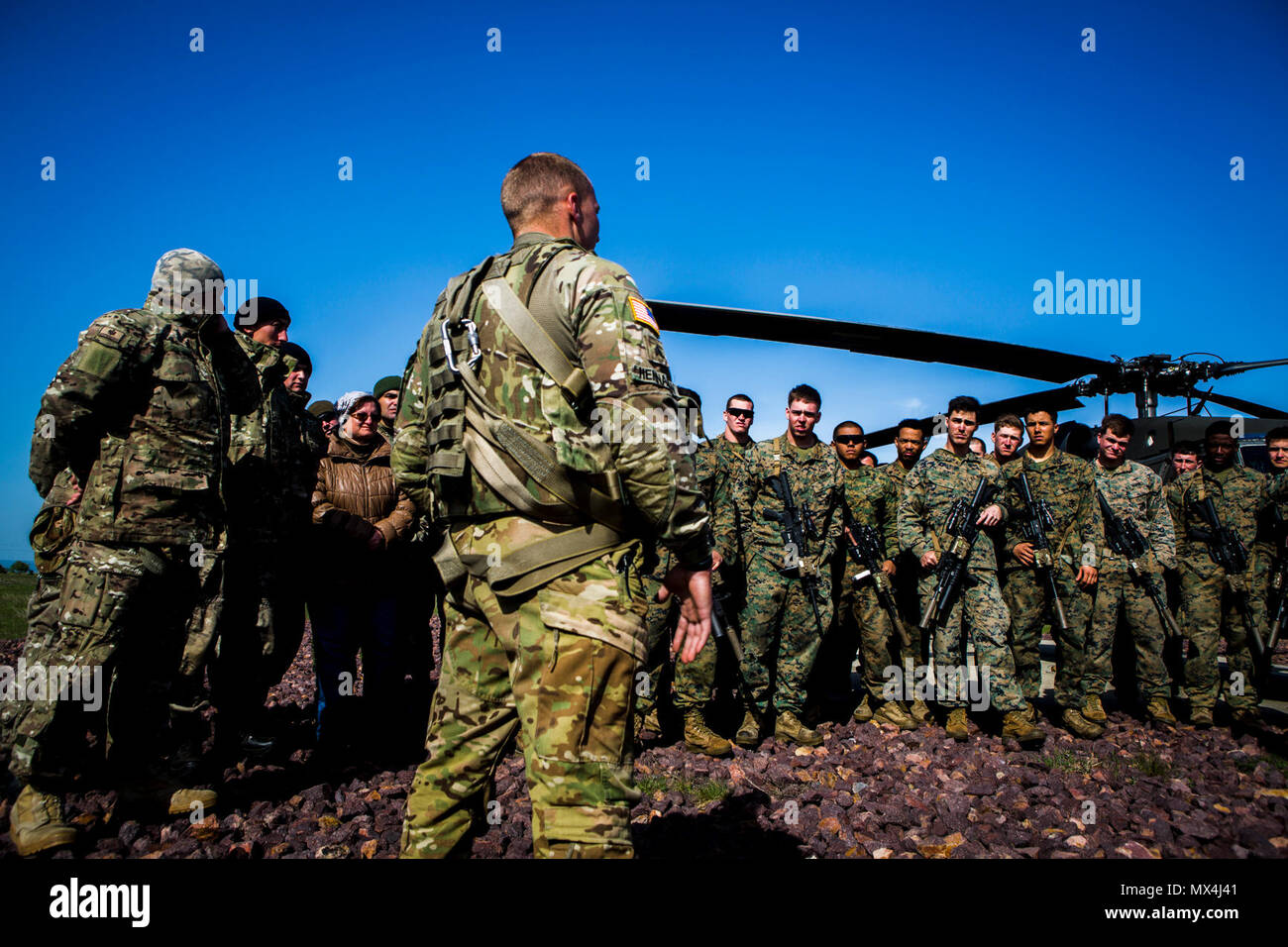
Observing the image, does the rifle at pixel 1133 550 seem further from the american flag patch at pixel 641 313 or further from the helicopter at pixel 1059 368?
the american flag patch at pixel 641 313

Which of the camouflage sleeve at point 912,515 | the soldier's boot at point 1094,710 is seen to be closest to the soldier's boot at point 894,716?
the camouflage sleeve at point 912,515

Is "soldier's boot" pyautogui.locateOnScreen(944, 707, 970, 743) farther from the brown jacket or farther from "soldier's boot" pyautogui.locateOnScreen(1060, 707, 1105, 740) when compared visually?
the brown jacket

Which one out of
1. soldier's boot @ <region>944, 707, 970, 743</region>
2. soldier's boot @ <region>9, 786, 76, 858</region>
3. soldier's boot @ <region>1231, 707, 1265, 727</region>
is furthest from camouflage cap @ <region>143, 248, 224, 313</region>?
soldier's boot @ <region>1231, 707, 1265, 727</region>

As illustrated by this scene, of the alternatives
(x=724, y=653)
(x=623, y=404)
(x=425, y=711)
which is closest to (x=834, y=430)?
(x=724, y=653)

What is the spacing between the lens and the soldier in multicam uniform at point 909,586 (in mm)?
5547

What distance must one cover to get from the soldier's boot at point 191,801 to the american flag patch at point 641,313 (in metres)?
3.19

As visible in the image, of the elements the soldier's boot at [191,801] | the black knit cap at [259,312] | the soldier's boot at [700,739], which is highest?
the black knit cap at [259,312]

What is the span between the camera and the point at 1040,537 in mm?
5512

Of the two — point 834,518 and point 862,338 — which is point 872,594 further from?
point 862,338

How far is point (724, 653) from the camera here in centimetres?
549

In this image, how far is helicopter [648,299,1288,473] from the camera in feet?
21.1

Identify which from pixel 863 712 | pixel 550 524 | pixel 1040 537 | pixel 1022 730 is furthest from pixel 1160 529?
pixel 550 524

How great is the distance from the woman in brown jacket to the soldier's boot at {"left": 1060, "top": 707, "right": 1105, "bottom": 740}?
4.82 m

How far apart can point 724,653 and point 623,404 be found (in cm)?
416
